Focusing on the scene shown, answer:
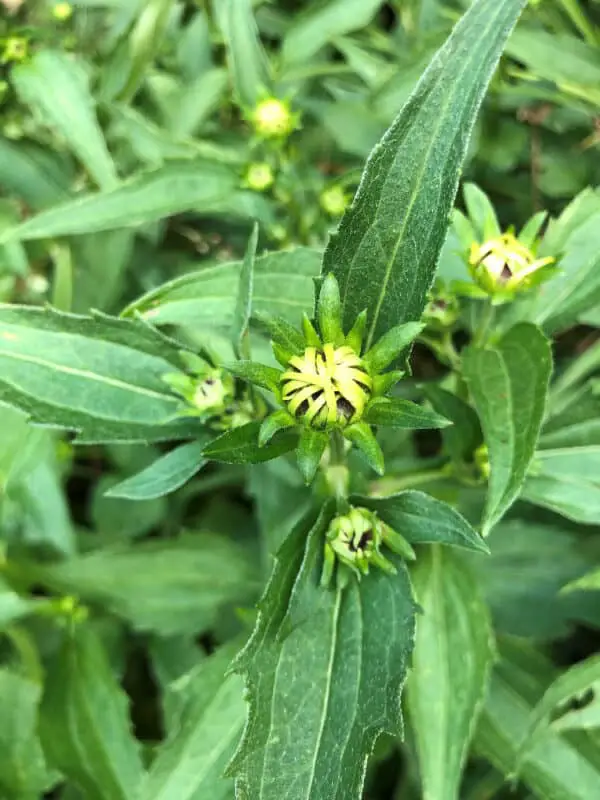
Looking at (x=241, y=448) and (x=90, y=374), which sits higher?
(x=90, y=374)

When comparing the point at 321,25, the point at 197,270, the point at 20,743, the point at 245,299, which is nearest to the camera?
the point at 245,299

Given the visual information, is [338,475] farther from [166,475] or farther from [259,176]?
[259,176]

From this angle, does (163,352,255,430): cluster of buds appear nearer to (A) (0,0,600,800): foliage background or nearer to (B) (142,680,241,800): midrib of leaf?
(A) (0,0,600,800): foliage background

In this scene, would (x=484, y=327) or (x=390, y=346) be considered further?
(x=484, y=327)

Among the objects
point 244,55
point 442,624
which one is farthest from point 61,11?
point 442,624

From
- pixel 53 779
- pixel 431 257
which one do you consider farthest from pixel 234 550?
pixel 431 257

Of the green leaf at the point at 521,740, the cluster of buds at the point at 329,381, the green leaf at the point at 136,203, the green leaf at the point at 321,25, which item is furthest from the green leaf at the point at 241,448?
the green leaf at the point at 321,25

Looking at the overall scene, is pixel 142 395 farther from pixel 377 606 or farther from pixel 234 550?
pixel 234 550
